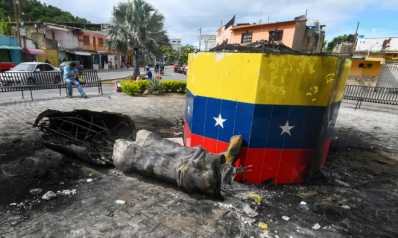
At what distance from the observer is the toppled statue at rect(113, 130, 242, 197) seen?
291 cm

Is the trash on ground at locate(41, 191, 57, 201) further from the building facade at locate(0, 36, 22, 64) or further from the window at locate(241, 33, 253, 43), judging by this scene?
the building facade at locate(0, 36, 22, 64)

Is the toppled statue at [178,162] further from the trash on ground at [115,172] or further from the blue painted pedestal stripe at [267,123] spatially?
the trash on ground at [115,172]

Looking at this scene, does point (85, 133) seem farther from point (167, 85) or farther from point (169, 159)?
point (167, 85)

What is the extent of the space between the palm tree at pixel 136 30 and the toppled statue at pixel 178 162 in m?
14.1

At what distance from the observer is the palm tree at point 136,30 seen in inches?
611

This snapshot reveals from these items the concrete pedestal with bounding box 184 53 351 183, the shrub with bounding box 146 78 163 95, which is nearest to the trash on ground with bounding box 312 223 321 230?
the concrete pedestal with bounding box 184 53 351 183

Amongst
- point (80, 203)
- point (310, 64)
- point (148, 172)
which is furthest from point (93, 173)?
point (310, 64)

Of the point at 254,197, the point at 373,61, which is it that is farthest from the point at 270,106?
the point at 373,61

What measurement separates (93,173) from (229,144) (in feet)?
7.99

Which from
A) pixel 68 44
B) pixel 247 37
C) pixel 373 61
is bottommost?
pixel 68 44

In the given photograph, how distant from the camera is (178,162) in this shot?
121 inches

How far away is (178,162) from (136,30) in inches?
587

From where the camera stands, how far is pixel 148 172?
10.9 feet

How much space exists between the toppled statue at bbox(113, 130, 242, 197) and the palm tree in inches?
556
